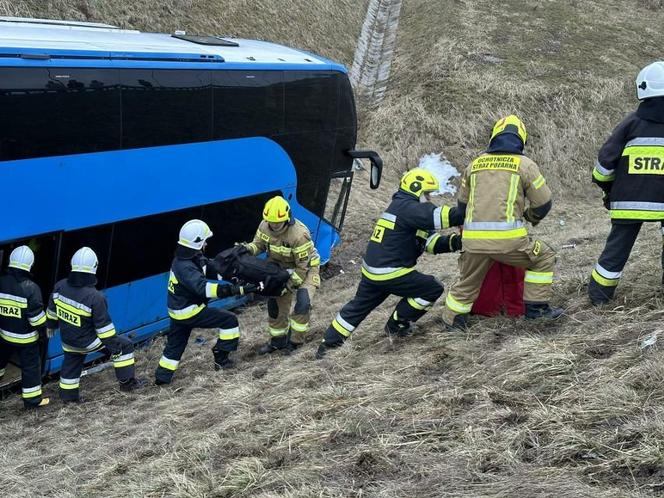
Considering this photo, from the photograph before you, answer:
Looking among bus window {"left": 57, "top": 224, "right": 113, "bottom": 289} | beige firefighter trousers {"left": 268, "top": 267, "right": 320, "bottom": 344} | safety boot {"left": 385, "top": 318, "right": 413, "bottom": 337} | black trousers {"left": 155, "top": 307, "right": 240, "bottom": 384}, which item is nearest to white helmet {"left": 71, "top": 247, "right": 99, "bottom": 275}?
bus window {"left": 57, "top": 224, "right": 113, "bottom": 289}

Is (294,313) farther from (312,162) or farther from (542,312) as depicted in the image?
(312,162)

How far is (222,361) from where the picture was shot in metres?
7.27

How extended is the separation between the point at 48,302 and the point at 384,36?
19243 millimetres

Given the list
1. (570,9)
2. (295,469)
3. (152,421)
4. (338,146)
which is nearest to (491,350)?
(295,469)

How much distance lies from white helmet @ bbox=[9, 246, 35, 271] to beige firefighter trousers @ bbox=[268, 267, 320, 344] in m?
2.60

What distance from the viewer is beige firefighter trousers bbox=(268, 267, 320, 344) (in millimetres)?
7273

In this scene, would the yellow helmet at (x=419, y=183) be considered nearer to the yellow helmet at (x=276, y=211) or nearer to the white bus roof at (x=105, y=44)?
the yellow helmet at (x=276, y=211)

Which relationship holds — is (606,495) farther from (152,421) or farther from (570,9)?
(570,9)

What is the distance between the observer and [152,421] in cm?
576

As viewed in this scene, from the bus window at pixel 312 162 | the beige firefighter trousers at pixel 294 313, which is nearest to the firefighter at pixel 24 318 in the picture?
the beige firefighter trousers at pixel 294 313

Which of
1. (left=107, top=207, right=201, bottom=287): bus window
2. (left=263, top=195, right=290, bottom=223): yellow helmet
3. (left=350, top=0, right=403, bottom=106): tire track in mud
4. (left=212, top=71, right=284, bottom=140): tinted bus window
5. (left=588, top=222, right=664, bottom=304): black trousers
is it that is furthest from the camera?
(left=350, top=0, right=403, bottom=106): tire track in mud

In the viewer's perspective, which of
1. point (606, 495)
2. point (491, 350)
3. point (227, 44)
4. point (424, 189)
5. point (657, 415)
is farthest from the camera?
point (227, 44)

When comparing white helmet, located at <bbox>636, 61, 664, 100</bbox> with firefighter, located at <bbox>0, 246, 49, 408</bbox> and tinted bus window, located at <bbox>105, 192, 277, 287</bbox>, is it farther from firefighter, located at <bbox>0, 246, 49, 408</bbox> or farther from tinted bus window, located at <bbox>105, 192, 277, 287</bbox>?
firefighter, located at <bbox>0, 246, 49, 408</bbox>

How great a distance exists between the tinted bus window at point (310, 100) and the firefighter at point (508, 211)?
3678mm
